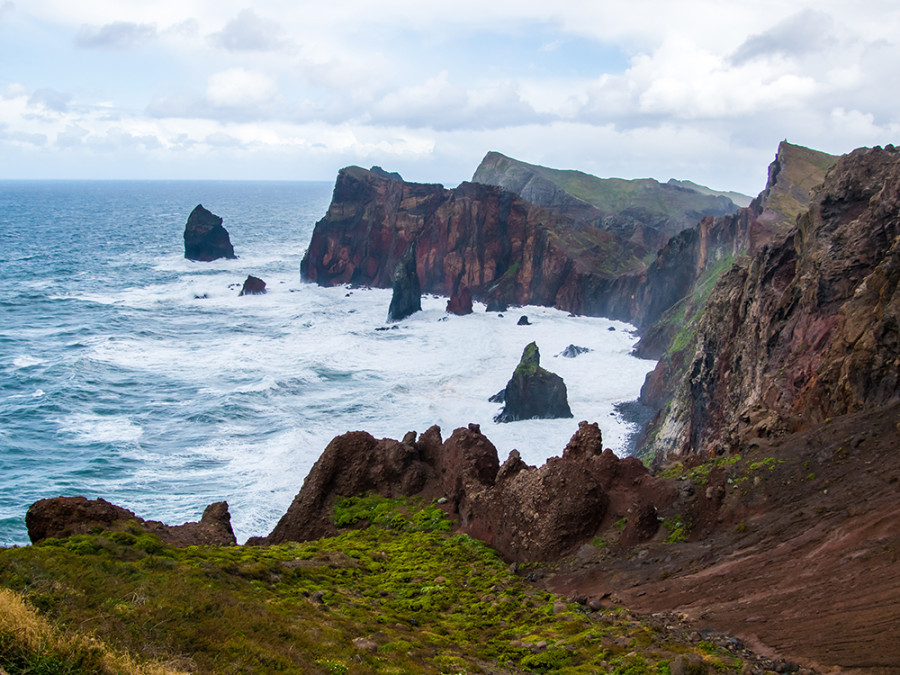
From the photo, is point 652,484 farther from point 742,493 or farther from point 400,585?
point 400,585

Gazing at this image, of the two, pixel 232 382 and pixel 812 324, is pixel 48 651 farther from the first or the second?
pixel 232 382

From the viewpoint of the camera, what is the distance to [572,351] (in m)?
71.9

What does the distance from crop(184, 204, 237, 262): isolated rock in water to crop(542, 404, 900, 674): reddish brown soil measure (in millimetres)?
121973

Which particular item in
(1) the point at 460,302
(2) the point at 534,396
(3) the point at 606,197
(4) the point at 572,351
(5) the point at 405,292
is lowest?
(2) the point at 534,396

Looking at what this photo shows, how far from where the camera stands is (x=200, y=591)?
44.8 ft

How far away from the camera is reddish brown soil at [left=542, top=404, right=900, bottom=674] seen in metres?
13.3

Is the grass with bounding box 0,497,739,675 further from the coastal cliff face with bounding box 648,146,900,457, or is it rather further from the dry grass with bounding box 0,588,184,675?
the coastal cliff face with bounding box 648,146,900,457

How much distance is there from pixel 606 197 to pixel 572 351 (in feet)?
305

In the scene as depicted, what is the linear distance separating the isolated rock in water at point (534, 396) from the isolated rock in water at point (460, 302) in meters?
40.8

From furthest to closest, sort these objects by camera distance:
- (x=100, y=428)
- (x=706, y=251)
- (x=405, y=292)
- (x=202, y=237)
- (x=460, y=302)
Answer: (x=202, y=237) < (x=460, y=302) < (x=405, y=292) < (x=706, y=251) < (x=100, y=428)

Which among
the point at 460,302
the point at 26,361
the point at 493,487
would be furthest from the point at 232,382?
the point at 460,302

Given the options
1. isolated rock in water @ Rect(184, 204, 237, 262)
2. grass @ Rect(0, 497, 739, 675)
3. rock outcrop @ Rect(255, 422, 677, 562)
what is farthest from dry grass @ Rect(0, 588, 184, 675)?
isolated rock in water @ Rect(184, 204, 237, 262)

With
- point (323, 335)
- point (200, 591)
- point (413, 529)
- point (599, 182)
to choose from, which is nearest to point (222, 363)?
point (323, 335)

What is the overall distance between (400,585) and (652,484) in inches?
356
